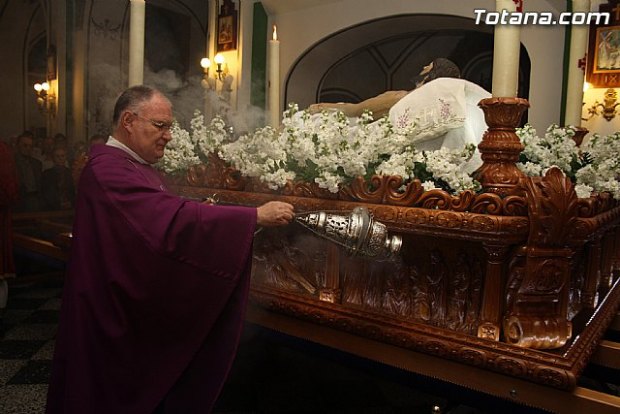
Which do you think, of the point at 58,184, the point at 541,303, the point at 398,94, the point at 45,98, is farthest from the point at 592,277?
the point at 45,98

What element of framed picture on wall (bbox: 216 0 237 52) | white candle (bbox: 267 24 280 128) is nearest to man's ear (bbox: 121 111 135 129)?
white candle (bbox: 267 24 280 128)

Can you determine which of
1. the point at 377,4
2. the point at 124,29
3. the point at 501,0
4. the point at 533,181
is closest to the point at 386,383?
the point at 533,181

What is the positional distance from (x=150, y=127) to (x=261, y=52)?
5.90m

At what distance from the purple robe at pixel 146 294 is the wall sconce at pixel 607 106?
18.6 ft

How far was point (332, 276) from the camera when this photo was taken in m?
2.12

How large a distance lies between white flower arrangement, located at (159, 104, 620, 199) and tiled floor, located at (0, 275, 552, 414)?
29.7 inches

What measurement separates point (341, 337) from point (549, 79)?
18.4 feet

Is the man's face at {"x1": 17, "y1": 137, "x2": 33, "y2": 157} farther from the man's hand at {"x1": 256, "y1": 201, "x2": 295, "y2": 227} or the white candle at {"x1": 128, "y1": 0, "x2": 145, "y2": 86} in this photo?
the man's hand at {"x1": 256, "y1": 201, "x2": 295, "y2": 227}

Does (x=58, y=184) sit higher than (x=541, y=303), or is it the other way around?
(x=58, y=184)

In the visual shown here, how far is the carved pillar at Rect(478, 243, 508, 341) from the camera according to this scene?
1686mm

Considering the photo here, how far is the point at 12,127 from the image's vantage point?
1123 centimetres

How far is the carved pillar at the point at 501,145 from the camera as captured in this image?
1.77m

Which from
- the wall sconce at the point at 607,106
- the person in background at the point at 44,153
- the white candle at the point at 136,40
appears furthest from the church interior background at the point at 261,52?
the white candle at the point at 136,40

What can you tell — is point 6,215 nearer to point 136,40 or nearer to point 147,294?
point 136,40
